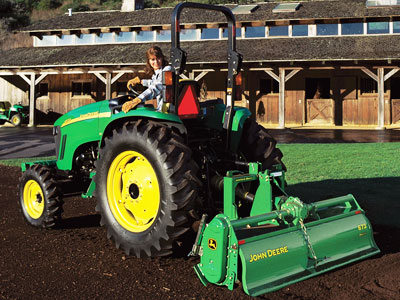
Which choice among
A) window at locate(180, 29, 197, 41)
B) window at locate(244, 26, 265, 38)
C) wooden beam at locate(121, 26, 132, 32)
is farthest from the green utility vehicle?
window at locate(244, 26, 265, 38)

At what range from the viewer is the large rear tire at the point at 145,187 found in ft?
14.1

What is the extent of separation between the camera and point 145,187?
15.4 feet

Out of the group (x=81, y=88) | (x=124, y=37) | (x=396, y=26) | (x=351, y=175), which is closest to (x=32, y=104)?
(x=81, y=88)

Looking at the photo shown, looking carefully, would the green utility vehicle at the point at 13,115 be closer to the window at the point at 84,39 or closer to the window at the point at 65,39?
the window at the point at 65,39

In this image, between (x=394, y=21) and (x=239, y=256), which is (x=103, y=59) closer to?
(x=394, y=21)

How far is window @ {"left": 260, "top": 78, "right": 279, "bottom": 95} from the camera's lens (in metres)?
26.7

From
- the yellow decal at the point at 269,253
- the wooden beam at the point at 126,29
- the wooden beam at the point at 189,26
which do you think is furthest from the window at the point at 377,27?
the yellow decal at the point at 269,253

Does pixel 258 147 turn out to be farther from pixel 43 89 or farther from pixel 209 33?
pixel 43 89

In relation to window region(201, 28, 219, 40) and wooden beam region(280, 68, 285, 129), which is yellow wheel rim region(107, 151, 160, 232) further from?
window region(201, 28, 219, 40)

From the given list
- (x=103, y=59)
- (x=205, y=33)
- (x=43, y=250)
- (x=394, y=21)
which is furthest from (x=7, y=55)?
(x=43, y=250)

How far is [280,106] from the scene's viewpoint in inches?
958

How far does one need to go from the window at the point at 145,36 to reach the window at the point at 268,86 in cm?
672

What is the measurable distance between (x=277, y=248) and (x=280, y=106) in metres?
20.9

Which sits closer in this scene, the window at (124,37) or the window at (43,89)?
the window at (124,37)
